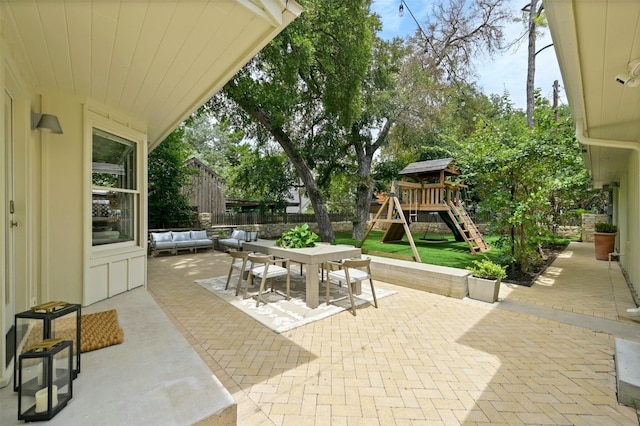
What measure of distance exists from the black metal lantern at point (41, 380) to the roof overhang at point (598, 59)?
3.45 meters

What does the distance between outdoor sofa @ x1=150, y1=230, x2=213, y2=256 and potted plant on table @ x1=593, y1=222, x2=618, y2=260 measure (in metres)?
11.8

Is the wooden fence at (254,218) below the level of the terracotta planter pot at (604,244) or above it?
above

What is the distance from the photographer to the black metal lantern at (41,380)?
156 cm

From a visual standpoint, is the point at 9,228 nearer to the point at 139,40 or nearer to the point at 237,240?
the point at 139,40

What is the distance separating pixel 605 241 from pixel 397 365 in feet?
29.8

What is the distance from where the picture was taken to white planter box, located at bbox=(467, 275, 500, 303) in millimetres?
4613

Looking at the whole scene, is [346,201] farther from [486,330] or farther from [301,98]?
[486,330]

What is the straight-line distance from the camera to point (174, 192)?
35.3ft

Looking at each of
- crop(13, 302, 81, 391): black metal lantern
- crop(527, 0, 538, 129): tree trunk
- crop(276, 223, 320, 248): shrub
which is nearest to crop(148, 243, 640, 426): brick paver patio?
crop(13, 302, 81, 391): black metal lantern

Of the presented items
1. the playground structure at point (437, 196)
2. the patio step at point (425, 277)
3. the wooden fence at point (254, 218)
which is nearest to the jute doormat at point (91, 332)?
the patio step at point (425, 277)

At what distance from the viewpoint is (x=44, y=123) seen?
3166mm

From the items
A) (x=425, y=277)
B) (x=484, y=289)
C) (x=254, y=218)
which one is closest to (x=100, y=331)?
(x=425, y=277)

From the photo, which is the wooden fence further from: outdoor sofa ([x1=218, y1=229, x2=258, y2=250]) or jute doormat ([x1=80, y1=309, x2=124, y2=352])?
jute doormat ([x1=80, y1=309, x2=124, y2=352])

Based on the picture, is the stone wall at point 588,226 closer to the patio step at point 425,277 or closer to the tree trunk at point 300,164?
the tree trunk at point 300,164
